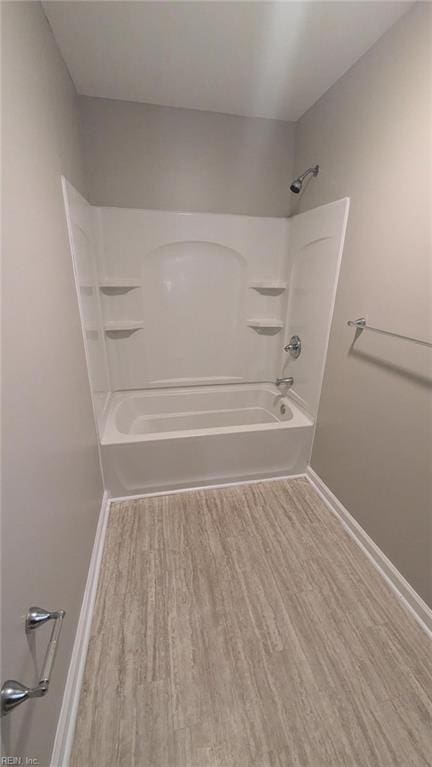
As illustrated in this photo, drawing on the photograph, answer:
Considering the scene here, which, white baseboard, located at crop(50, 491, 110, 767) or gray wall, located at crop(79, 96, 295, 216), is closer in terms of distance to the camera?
white baseboard, located at crop(50, 491, 110, 767)

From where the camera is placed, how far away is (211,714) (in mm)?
998

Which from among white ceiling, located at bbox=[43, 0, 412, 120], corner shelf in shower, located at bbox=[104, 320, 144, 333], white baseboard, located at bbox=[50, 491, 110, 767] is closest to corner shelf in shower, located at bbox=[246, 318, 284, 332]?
corner shelf in shower, located at bbox=[104, 320, 144, 333]

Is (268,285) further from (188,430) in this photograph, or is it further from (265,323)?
(188,430)

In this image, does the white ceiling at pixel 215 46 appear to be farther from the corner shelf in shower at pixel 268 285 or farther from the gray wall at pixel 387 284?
the corner shelf in shower at pixel 268 285

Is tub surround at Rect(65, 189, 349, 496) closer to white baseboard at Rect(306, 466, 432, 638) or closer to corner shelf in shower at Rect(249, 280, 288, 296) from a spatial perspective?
corner shelf in shower at Rect(249, 280, 288, 296)

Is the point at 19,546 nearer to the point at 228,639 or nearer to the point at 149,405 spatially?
the point at 228,639

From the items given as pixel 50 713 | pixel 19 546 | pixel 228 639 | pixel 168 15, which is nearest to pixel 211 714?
pixel 228 639

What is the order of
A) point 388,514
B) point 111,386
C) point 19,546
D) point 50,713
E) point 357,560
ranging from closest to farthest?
point 19,546 → point 50,713 → point 388,514 → point 357,560 → point 111,386

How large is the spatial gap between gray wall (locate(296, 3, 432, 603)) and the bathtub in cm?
38

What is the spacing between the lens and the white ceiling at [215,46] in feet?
3.90

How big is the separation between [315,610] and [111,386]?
6.44 feet

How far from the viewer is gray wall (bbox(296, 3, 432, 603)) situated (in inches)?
46.2

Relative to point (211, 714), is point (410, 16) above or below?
above


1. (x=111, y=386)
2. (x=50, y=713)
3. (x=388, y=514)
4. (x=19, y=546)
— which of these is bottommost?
(x=50, y=713)
